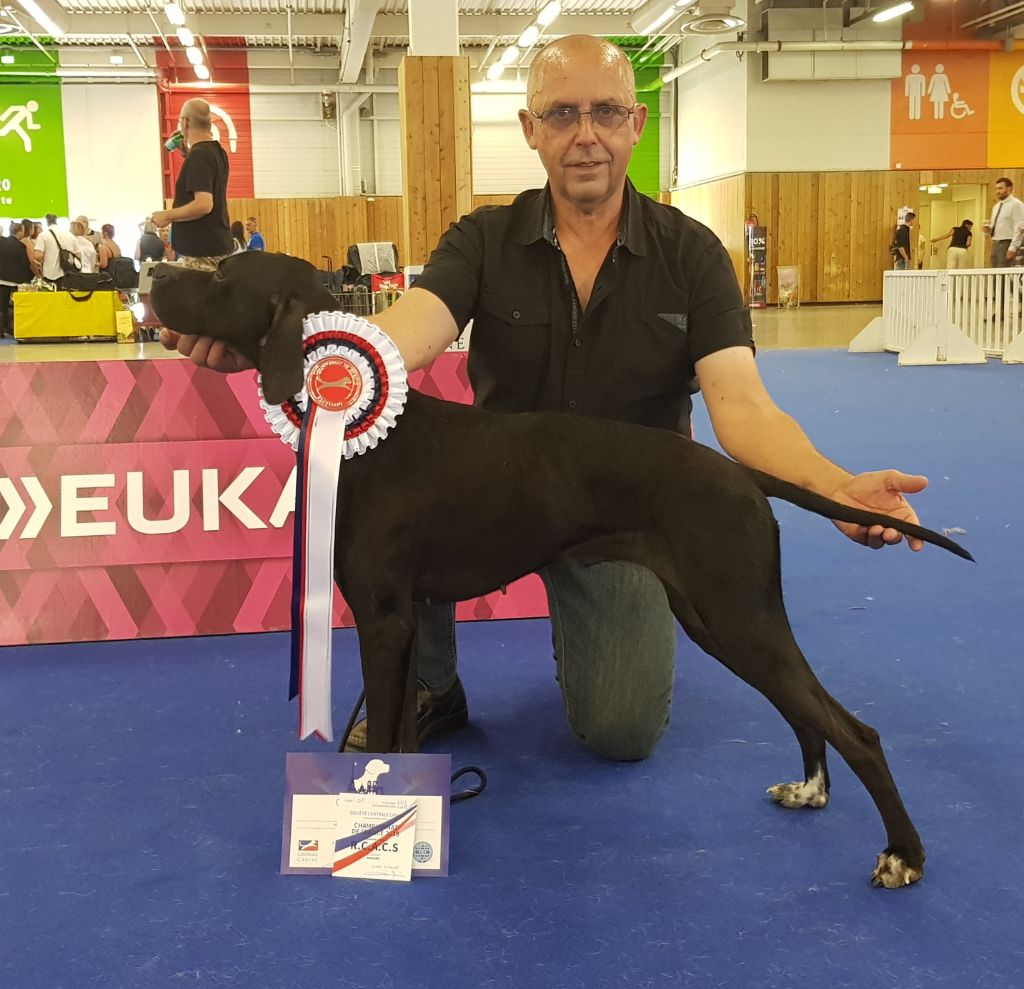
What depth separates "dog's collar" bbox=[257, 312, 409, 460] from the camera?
2.19m

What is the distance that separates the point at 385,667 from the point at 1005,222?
56.6ft

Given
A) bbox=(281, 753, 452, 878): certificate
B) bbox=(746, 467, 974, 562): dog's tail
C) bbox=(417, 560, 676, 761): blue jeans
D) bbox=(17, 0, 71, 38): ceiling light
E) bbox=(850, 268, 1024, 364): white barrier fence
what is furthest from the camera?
bbox=(17, 0, 71, 38): ceiling light

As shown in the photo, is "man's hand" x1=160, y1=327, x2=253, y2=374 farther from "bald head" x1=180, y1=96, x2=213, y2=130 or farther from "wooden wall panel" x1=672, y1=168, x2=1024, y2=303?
"wooden wall panel" x1=672, y1=168, x2=1024, y2=303

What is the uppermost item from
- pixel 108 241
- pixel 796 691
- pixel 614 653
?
pixel 108 241

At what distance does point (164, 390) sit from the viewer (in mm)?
3697

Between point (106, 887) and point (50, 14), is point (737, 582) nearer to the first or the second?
point (106, 887)

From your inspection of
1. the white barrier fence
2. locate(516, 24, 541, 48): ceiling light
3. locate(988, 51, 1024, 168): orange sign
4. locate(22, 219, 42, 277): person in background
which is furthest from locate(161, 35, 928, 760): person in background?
locate(988, 51, 1024, 168): orange sign

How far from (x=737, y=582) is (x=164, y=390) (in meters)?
2.43

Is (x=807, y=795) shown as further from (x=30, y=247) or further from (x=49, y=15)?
(x=49, y=15)

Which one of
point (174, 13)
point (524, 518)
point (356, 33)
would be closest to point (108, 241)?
point (174, 13)

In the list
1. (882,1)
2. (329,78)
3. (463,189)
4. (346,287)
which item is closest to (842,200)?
(882,1)

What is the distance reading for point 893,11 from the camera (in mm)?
20906

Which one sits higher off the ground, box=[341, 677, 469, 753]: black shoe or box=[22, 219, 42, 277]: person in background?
box=[22, 219, 42, 277]: person in background

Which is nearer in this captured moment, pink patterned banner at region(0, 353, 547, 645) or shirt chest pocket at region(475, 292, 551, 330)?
shirt chest pocket at region(475, 292, 551, 330)
